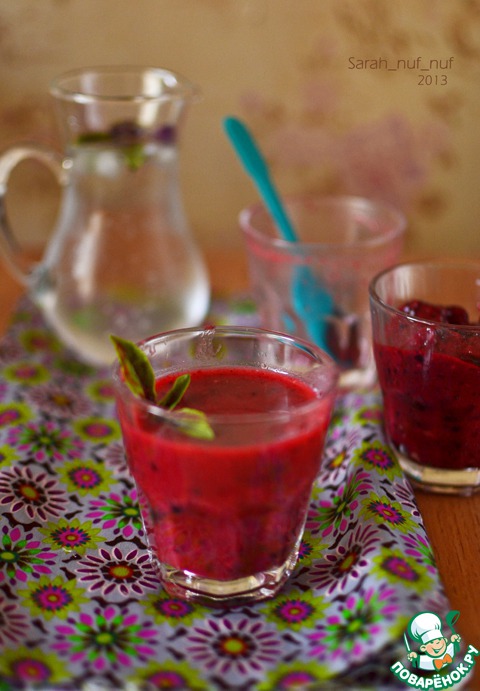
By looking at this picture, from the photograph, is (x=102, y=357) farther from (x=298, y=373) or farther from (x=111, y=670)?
(x=111, y=670)

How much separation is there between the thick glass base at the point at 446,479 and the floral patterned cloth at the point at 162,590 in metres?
0.03

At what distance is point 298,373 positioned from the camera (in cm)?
68

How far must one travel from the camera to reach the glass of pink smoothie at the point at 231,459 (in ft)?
1.92

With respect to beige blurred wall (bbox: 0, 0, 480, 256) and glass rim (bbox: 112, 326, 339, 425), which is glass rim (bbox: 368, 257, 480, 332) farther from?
beige blurred wall (bbox: 0, 0, 480, 256)

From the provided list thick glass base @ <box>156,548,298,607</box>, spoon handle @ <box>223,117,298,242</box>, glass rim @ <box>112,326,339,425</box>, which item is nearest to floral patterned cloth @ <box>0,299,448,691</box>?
thick glass base @ <box>156,548,298,607</box>

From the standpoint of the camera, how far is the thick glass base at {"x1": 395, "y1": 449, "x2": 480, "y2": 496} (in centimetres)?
78

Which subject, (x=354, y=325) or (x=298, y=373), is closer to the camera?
(x=298, y=373)

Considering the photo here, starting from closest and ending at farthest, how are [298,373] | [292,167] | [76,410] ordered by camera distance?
1. [298,373]
2. [76,410]
3. [292,167]

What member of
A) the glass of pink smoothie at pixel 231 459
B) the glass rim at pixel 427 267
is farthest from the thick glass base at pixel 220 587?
the glass rim at pixel 427 267

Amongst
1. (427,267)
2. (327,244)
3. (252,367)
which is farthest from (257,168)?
(252,367)

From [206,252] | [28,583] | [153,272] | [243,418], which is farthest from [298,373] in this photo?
[206,252]

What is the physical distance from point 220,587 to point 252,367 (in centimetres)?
18

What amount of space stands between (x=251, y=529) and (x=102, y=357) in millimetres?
445

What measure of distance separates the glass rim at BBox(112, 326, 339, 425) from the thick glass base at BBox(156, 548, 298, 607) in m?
0.13
